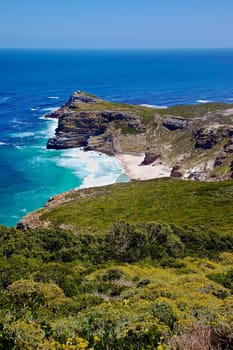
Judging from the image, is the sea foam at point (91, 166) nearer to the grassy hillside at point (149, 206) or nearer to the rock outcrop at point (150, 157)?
the rock outcrop at point (150, 157)

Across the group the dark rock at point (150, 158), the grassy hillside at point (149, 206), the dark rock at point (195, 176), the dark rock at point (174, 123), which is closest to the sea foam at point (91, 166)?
the dark rock at point (150, 158)

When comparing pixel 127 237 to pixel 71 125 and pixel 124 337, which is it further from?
pixel 71 125

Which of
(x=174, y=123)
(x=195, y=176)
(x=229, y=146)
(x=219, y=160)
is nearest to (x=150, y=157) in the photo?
(x=195, y=176)

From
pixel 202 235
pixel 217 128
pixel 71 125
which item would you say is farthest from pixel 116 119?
pixel 202 235

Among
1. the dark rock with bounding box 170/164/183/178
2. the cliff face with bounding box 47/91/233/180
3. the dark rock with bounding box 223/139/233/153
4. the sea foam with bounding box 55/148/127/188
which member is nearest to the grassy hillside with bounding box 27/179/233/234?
the sea foam with bounding box 55/148/127/188

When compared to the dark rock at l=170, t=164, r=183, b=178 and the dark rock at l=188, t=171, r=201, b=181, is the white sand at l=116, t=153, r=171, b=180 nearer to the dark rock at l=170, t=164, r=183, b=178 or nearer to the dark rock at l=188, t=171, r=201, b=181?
the dark rock at l=170, t=164, r=183, b=178
